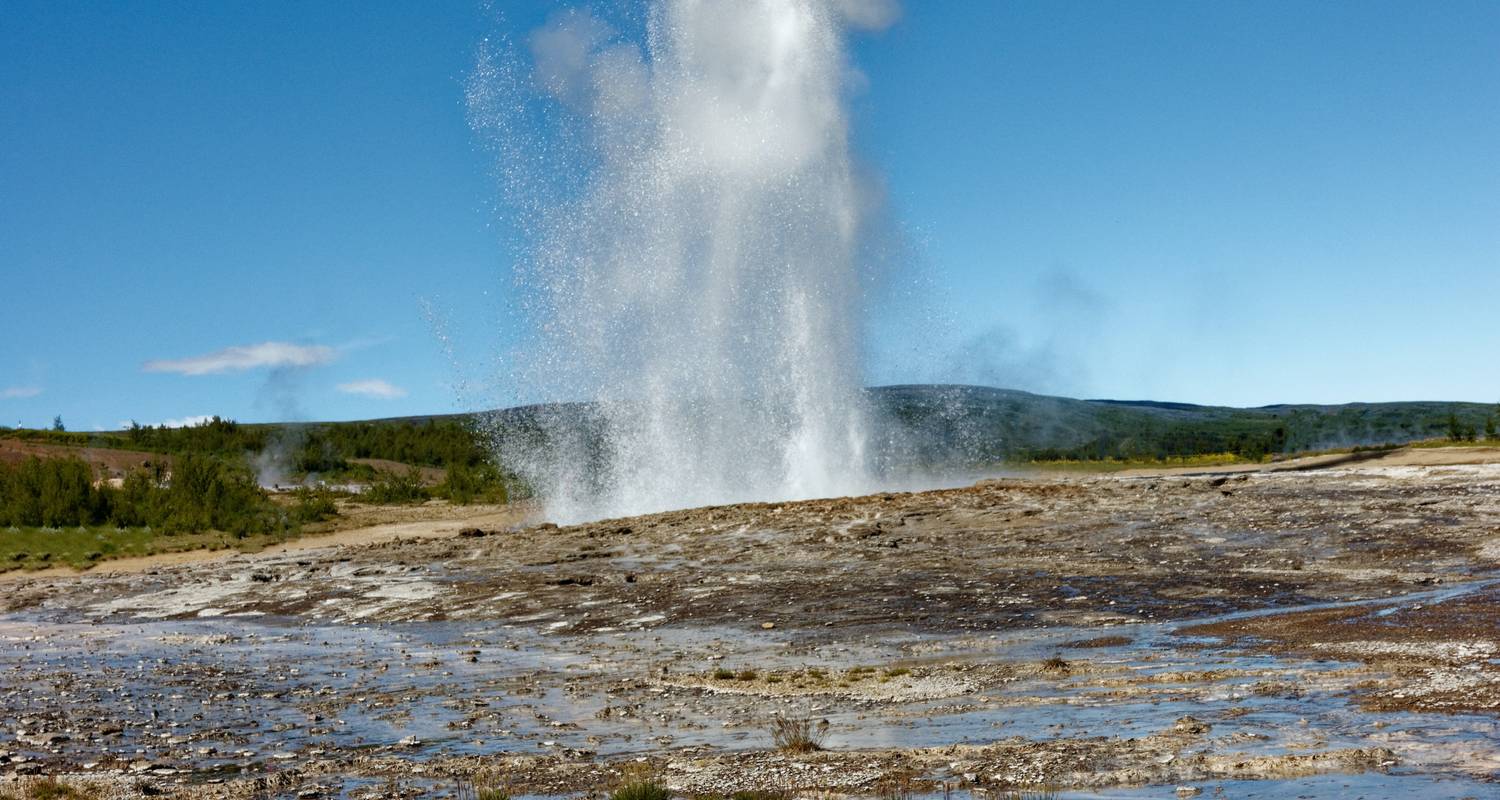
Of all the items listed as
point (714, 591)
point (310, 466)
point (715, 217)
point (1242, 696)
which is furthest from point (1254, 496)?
point (310, 466)

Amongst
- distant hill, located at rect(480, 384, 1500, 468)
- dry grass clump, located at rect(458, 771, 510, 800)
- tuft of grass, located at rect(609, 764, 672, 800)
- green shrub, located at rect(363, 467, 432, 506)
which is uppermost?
distant hill, located at rect(480, 384, 1500, 468)

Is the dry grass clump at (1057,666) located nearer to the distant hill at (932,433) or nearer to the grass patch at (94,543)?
the distant hill at (932,433)

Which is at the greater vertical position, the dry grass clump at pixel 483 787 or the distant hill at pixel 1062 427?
the distant hill at pixel 1062 427

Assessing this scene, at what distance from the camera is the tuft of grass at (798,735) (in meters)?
8.59

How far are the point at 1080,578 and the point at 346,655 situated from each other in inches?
396

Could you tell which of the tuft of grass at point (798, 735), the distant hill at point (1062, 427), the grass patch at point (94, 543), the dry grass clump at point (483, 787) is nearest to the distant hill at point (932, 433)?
the distant hill at point (1062, 427)

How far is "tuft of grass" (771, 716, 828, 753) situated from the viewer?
8594 mm

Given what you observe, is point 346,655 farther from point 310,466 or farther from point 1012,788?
point 310,466

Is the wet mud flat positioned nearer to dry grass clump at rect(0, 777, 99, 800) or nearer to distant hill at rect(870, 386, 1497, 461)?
dry grass clump at rect(0, 777, 99, 800)

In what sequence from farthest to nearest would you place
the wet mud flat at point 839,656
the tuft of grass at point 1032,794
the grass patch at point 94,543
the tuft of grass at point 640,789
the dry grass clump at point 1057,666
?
the grass patch at point 94,543
the dry grass clump at point 1057,666
the wet mud flat at point 839,656
the tuft of grass at point 640,789
the tuft of grass at point 1032,794

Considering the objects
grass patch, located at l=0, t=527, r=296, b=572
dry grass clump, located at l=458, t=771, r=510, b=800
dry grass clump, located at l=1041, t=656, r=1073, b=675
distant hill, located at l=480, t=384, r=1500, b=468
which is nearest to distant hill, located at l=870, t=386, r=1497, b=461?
distant hill, located at l=480, t=384, r=1500, b=468

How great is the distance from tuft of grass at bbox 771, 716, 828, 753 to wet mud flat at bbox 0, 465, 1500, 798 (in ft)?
0.28

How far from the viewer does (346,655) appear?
1591 centimetres

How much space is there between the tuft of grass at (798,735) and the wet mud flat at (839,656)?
85 millimetres
